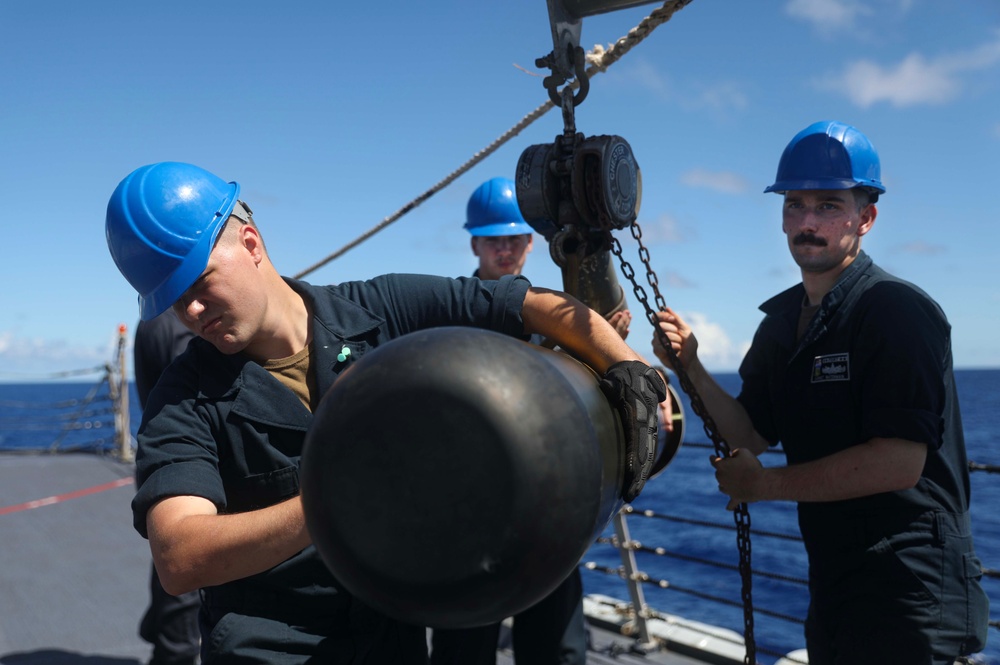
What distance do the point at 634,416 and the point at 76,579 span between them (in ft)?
18.1

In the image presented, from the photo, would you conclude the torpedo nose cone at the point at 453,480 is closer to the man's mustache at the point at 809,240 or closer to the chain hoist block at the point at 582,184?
the chain hoist block at the point at 582,184

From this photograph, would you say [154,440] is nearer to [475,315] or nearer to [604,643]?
[475,315]

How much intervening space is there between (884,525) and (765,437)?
1.93 ft

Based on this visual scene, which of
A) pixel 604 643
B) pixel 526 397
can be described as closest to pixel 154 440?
pixel 526 397

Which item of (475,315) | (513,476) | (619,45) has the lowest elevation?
(513,476)

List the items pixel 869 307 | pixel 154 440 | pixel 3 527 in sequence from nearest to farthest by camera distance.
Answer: pixel 154 440, pixel 869 307, pixel 3 527

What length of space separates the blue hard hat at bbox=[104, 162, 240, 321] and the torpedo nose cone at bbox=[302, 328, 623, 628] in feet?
2.57

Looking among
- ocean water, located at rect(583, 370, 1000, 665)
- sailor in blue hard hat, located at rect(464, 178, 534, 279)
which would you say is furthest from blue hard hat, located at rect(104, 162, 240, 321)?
ocean water, located at rect(583, 370, 1000, 665)

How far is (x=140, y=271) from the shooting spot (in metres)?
2.02

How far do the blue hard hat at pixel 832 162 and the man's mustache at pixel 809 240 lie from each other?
6.2 inches

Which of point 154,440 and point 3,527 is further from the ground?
point 154,440

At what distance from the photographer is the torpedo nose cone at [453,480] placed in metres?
1.27

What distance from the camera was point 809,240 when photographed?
277 centimetres

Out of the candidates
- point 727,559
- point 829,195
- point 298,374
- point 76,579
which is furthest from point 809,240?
point 727,559
